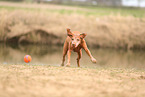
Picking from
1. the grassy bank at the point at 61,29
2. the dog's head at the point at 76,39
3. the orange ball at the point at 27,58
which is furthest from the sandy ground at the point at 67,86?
the grassy bank at the point at 61,29

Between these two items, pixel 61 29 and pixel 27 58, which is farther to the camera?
pixel 61 29

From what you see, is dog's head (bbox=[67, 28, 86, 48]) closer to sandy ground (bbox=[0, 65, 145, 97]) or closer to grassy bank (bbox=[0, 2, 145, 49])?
sandy ground (bbox=[0, 65, 145, 97])

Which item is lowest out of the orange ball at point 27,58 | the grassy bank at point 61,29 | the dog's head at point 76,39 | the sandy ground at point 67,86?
the sandy ground at point 67,86

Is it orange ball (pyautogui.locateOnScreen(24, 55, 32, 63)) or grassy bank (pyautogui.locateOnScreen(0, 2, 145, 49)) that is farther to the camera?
grassy bank (pyautogui.locateOnScreen(0, 2, 145, 49))

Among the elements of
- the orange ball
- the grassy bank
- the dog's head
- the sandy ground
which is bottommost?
the sandy ground

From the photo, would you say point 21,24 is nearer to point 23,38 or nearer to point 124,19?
point 23,38

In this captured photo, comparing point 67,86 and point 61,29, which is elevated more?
point 61,29

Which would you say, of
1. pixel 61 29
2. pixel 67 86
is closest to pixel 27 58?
pixel 67 86

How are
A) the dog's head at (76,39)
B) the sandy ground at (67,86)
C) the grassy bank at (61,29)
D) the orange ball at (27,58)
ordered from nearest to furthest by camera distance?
the sandy ground at (67,86) < the dog's head at (76,39) < the orange ball at (27,58) < the grassy bank at (61,29)

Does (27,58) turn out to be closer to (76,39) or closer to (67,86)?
(76,39)

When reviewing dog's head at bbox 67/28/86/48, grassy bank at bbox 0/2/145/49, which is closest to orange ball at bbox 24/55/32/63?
dog's head at bbox 67/28/86/48

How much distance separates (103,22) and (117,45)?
2.26m

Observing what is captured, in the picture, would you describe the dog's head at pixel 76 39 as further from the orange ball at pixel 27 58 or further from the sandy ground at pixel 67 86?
the orange ball at pixel 27 58

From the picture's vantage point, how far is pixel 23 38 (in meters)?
20.6
